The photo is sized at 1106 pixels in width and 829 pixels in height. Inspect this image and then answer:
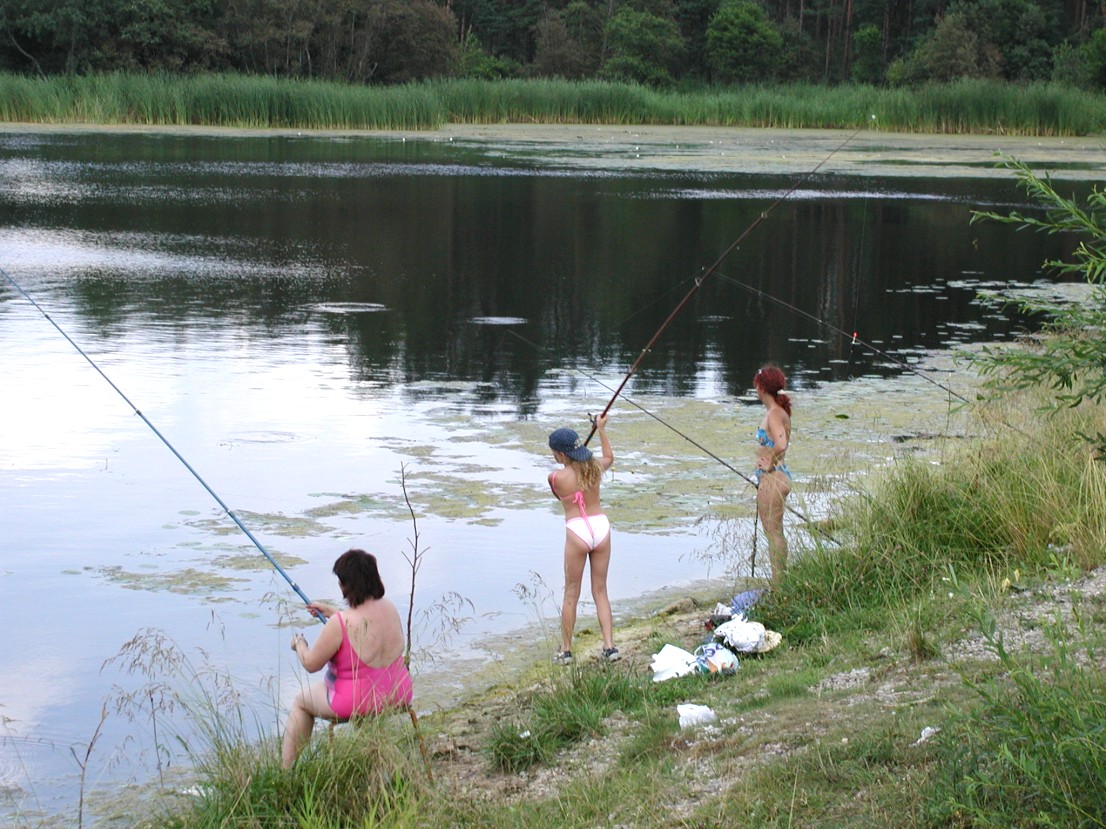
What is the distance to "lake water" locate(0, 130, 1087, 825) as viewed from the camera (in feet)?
22.0

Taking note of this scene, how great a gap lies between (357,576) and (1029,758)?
92.1 inches

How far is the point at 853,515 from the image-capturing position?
753 centimetres

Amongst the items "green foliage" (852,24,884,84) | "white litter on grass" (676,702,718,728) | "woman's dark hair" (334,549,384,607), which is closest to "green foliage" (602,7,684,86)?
"green foliage" (852,24,884,84)

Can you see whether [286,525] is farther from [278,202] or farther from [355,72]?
[355,72]

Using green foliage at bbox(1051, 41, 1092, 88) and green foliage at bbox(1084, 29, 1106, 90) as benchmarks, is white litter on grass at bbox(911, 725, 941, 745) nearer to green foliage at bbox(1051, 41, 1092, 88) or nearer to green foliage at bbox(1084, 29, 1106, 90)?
green foliage at bbox(1051, 41, 1092, 88)

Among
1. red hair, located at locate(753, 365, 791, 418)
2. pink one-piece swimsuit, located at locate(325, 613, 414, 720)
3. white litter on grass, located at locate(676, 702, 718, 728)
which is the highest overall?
red hair, located at locate(753, 365, 791, 418)

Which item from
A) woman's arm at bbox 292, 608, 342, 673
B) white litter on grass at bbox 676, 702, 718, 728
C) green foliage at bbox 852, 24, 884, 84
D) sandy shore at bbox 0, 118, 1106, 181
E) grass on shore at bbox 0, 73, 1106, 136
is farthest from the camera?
green foliage at bbox 852, 24, 884, 84

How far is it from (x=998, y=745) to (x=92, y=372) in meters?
9.44

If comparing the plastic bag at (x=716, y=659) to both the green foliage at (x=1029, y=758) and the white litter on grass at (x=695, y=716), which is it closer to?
the white litter on grass at (x=695, y=716)

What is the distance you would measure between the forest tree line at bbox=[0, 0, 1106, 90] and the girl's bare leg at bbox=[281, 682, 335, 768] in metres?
46.7

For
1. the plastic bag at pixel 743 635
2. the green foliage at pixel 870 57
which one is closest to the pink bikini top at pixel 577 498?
the plastic bag at pixel 743 635

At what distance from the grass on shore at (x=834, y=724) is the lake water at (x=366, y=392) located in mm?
752

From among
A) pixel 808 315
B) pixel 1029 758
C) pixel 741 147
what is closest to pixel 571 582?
pixel 1029 758

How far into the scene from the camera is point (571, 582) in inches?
255
